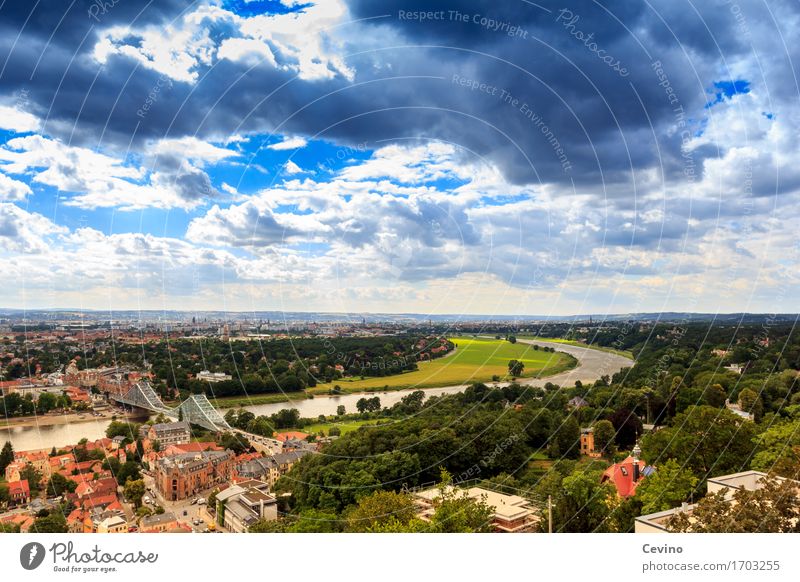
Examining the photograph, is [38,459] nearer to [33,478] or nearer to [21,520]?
[33,478]

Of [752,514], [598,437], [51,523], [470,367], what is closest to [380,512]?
[752,514]

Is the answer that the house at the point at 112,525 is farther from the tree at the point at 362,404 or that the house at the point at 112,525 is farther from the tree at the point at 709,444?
the tree at the point at 709,444

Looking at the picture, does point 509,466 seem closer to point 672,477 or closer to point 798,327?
point 672,477

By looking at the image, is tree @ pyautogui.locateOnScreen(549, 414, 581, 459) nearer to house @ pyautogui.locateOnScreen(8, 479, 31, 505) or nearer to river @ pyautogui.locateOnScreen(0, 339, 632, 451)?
river @ pyautogui.locateOnScreen(0, 339, 632, 451)

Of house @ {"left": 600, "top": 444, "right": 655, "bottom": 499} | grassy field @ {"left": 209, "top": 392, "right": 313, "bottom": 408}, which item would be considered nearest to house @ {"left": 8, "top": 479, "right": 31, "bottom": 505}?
grassy field @ {"left": 209, "top": 392, "right": 313, "bottom": 408}

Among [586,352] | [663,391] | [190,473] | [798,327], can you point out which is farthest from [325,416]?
[798,327]
